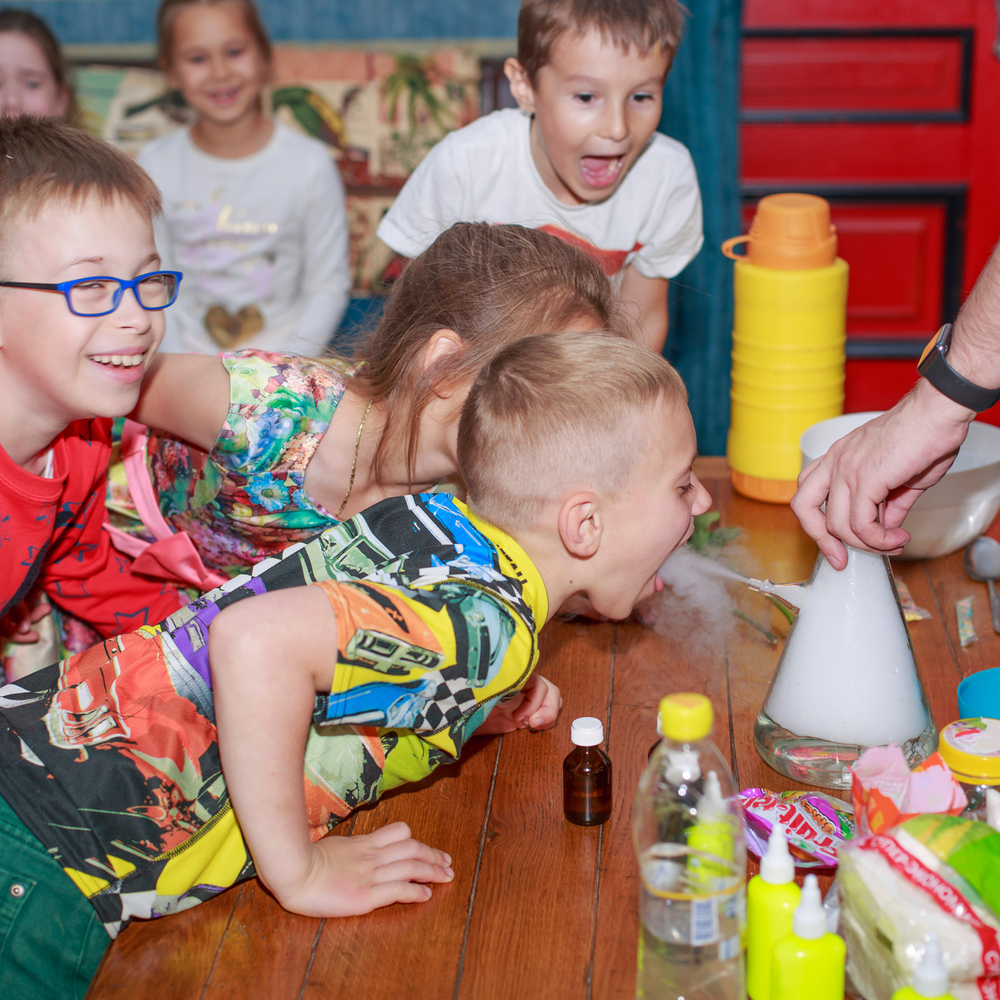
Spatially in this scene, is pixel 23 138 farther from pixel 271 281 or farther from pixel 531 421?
pixel 271 281

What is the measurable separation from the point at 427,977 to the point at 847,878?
35cm

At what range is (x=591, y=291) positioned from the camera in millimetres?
1380

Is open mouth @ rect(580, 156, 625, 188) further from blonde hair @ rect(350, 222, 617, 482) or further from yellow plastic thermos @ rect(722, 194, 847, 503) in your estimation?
blonde hair @ rect(350, 222, 617, 482)

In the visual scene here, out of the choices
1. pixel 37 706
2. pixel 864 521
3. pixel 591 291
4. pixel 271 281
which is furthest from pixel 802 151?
pixel 37 706

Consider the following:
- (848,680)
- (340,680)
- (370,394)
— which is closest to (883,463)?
(848,680)

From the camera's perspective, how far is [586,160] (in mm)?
1975

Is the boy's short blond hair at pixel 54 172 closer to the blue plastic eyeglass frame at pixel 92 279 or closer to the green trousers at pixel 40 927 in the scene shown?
the blue plastic eyeglass frame at pixel 92 279

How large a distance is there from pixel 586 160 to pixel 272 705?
4.46 feet

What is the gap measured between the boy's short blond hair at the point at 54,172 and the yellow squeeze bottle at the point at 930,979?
1081 millimetres

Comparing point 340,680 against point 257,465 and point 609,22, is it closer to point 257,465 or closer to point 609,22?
point 257,465

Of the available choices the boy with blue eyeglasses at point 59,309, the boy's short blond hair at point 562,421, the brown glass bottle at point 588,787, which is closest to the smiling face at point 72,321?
the boy with blue eyeglasses at point 59,309

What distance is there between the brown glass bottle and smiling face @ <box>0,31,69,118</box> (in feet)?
7.56

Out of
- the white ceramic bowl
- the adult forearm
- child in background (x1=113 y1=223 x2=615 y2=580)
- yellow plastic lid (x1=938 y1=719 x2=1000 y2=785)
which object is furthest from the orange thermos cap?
yellow plastic lid (x1=938 y1=719 x2=1000 y2=785)

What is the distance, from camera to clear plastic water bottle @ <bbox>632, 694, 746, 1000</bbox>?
2.60ft
